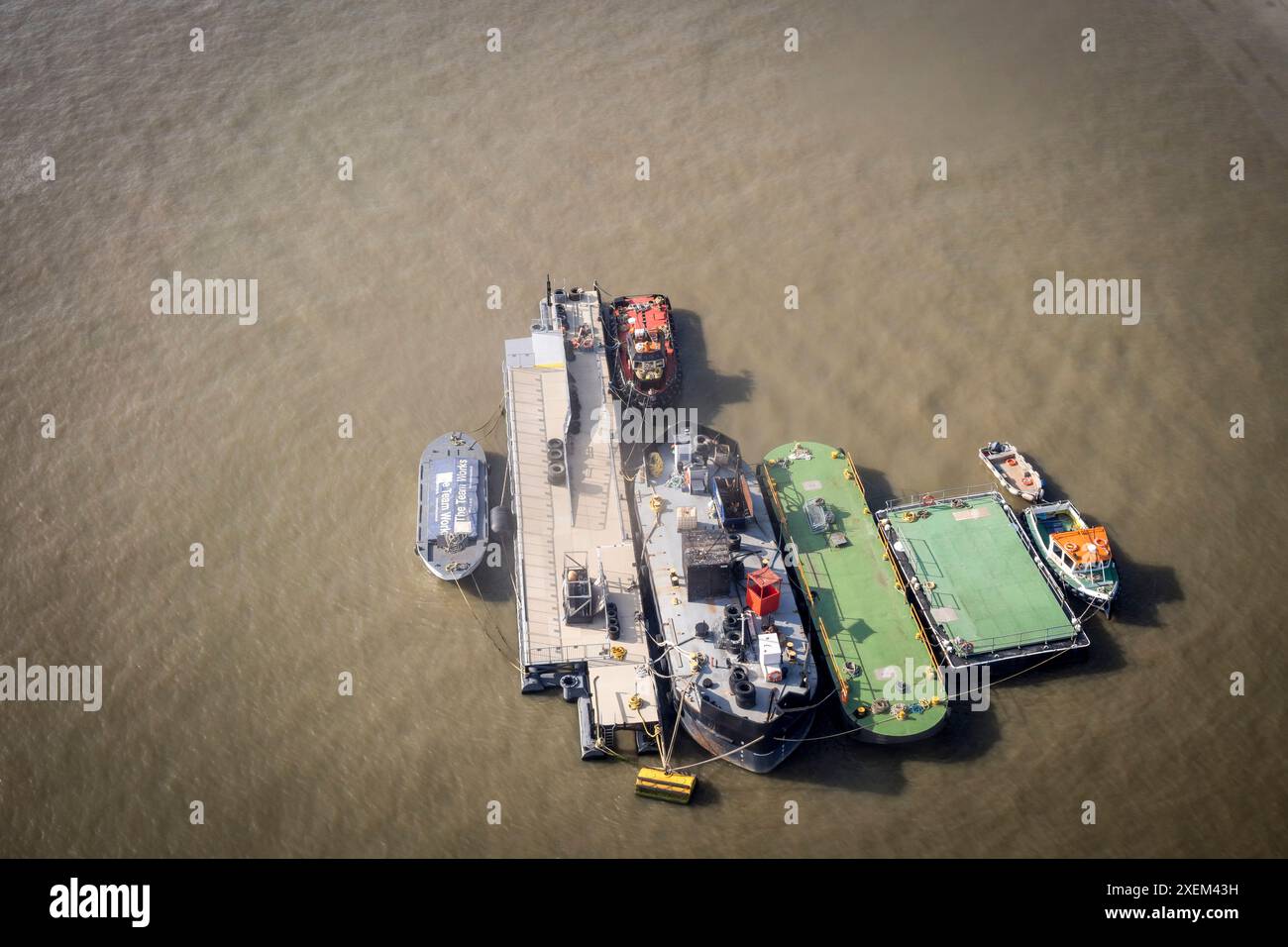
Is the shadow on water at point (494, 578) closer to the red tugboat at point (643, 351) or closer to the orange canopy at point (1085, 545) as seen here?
the red tugboat at point (643, 351)

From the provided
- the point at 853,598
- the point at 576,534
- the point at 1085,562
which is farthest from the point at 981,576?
the point at 576,534

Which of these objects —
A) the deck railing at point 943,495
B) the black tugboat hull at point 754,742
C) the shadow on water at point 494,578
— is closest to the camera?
the black tugboat hull at point 754,742

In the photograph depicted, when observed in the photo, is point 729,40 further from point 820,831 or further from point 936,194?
point 820,831

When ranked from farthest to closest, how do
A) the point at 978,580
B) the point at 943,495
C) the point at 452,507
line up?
the point at 943,495 < the point at 452,507 < the point at 978,580

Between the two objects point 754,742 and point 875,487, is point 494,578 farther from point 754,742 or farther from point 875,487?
point 875,487

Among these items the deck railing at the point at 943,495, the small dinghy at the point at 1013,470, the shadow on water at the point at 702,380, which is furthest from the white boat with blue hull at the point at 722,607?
the small dinghy at the point at 1013,470
